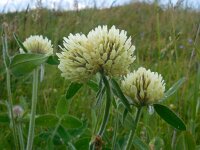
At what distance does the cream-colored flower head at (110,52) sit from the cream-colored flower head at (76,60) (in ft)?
0.04

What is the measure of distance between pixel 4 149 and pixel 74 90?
1.97 feet

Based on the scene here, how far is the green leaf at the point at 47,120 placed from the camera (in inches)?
47.6

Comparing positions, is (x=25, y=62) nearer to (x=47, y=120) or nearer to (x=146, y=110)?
(x=47, y=120)

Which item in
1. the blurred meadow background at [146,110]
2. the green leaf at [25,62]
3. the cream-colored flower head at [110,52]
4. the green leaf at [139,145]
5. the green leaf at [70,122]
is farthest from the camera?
the blurred meadow background at [146,110]

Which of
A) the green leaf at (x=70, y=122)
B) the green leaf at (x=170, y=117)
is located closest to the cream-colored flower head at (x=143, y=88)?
the green leaf at (x=170, y=117)

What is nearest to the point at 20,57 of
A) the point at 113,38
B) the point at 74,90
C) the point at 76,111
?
the point at 74,90

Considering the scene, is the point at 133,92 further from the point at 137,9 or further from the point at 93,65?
the point at 137,9

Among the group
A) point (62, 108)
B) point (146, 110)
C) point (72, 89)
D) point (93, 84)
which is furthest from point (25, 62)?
point (146, 110)

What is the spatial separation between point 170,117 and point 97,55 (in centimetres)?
20

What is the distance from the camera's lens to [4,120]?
129 centimetres

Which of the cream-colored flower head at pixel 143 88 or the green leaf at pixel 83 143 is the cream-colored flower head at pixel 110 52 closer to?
the cream-colored flower head at pixel 143 88

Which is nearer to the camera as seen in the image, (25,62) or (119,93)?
(119,93)

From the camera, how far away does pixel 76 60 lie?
888 mm

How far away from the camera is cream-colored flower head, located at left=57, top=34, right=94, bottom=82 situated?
875 mm
